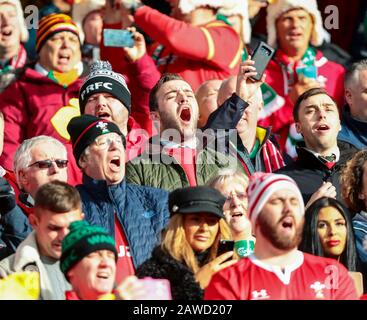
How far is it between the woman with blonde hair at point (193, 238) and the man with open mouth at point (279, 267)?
0.32 meters

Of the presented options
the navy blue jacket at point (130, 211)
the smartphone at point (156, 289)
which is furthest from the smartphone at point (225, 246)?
the smartphone at point (156, 289)

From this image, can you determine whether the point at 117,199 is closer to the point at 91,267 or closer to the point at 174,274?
the point at 174,274

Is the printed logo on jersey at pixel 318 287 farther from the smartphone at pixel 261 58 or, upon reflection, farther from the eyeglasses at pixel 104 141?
the smartphone at pixel 261 58

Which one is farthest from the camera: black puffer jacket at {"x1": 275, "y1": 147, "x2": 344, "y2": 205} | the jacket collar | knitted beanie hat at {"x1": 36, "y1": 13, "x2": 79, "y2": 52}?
knitted beanie hat at {"x1": 36, "y1": 13, "x2": 79, "y2": 52}

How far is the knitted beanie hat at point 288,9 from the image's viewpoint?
1390 cm

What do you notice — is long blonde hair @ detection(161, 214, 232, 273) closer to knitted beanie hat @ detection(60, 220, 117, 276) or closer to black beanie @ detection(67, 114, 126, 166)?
knitted beanie hat @ detection(60, 220, 117, 276)

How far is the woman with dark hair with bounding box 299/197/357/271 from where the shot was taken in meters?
10.4

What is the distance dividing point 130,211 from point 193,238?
56cm

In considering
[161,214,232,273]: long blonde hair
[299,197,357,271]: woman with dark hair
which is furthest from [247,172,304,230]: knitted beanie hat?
[299,197,357,271]: woman with dark hair

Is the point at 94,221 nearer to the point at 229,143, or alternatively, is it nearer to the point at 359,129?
the point at 229,143

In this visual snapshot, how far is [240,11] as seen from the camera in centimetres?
1391

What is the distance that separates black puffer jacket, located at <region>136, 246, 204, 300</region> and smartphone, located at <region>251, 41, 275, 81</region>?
209cm

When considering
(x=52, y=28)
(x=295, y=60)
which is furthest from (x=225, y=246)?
(x=295, y=60)
